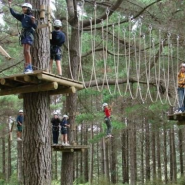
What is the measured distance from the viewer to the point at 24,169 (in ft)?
17.6

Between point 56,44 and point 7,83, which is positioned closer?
point 7,83

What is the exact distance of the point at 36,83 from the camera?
5051 mm

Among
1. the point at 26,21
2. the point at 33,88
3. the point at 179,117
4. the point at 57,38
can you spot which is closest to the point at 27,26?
the point at 26,21

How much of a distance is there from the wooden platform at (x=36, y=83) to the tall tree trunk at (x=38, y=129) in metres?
0.29

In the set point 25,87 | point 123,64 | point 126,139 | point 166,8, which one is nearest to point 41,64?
point 25,87

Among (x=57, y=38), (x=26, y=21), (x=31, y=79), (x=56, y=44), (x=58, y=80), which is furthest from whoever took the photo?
(x=56, y=44)

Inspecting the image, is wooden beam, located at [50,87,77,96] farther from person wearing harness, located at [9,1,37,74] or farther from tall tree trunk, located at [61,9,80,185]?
tall tree trunk, located at [61,9,80,185]

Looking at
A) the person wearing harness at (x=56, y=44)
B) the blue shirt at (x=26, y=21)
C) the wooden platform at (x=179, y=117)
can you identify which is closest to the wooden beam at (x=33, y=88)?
the person wearing harness at (x=56, y=44)

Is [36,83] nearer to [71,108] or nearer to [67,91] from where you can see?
[67,91]

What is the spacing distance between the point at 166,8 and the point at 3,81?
6.78 metres

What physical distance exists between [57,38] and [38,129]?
5.24ft

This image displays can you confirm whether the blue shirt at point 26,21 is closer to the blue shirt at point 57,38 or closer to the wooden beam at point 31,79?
the blue shirt at point 57,38

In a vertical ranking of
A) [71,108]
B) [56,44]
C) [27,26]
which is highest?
[27,26]

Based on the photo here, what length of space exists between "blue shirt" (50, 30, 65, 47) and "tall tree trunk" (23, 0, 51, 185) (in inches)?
7.9
